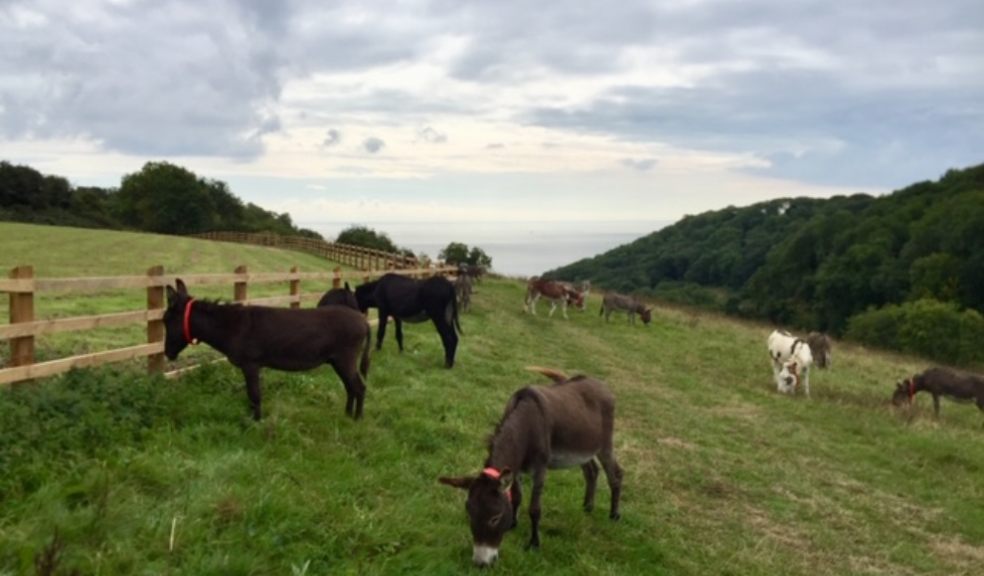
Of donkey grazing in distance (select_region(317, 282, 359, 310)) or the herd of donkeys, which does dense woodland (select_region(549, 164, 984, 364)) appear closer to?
donkey grazing in distance (select_region(317, 282, 359, 310))

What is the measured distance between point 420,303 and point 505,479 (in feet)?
28.3

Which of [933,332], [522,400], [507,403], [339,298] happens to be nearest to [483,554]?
[522,400]

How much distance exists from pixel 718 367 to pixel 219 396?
15960 mm

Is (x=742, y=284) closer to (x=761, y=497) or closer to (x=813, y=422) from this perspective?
(x=813, y=422)

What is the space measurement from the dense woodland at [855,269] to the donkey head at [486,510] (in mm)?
45689

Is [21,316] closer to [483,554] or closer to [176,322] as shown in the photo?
[176,322]

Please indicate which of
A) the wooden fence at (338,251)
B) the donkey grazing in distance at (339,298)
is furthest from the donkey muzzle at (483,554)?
the wooden fence at (338,251)

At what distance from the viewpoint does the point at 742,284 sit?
9950 centimetres

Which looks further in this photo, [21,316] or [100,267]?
[100,267]

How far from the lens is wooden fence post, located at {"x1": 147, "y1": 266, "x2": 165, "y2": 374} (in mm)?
8508

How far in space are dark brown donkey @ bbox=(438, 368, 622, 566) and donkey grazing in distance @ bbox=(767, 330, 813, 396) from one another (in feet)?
37.7

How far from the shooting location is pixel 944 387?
18078 millimetres

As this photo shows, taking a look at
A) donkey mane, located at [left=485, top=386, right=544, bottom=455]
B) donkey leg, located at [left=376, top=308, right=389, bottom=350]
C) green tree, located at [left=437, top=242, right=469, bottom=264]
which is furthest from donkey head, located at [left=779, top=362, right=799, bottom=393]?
green tree, located at [left=437, top=242, right=469, bottom=264]

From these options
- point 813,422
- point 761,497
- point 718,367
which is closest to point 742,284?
point 718,367
